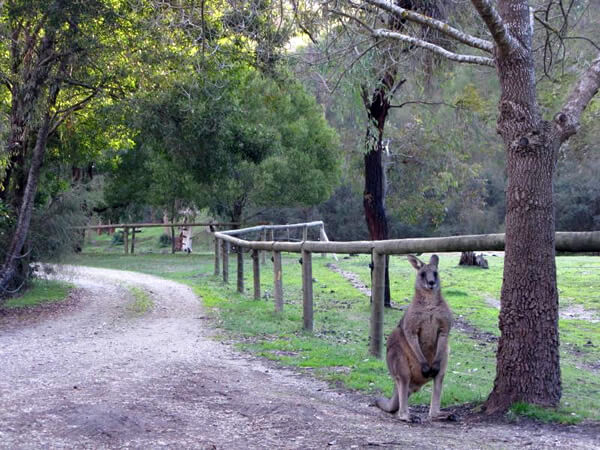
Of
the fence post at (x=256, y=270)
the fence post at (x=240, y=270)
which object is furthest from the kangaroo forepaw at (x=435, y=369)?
the fence post at (x=240, y=270)

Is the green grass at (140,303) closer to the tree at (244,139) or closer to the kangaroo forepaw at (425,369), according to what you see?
the tree at (244,139)

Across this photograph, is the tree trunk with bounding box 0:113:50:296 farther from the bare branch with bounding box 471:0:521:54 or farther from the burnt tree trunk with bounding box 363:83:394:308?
the bare branch with bounding box 471:0:521:54

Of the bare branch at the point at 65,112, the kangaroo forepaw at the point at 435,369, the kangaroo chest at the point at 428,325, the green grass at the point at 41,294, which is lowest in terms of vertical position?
the green grass at the point at 41,294

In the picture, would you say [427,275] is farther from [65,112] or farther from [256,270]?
[65,112]

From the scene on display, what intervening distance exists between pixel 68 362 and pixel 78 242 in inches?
351

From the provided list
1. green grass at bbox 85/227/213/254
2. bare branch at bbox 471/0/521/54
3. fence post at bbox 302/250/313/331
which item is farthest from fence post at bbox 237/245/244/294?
green grass at bbox 85/227/213/254

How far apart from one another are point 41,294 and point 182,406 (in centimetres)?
1049

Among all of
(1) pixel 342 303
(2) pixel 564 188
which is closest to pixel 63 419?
(1) pixel 342 303

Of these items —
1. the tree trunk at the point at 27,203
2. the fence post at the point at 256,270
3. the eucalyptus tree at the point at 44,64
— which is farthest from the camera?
the fence post at the point at 256,270

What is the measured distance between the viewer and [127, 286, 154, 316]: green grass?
13570mm

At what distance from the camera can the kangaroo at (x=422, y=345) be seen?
19.9 feet

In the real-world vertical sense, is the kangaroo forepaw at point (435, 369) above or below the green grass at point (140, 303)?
above

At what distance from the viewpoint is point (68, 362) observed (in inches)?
327

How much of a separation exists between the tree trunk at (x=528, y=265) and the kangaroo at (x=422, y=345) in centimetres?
49
